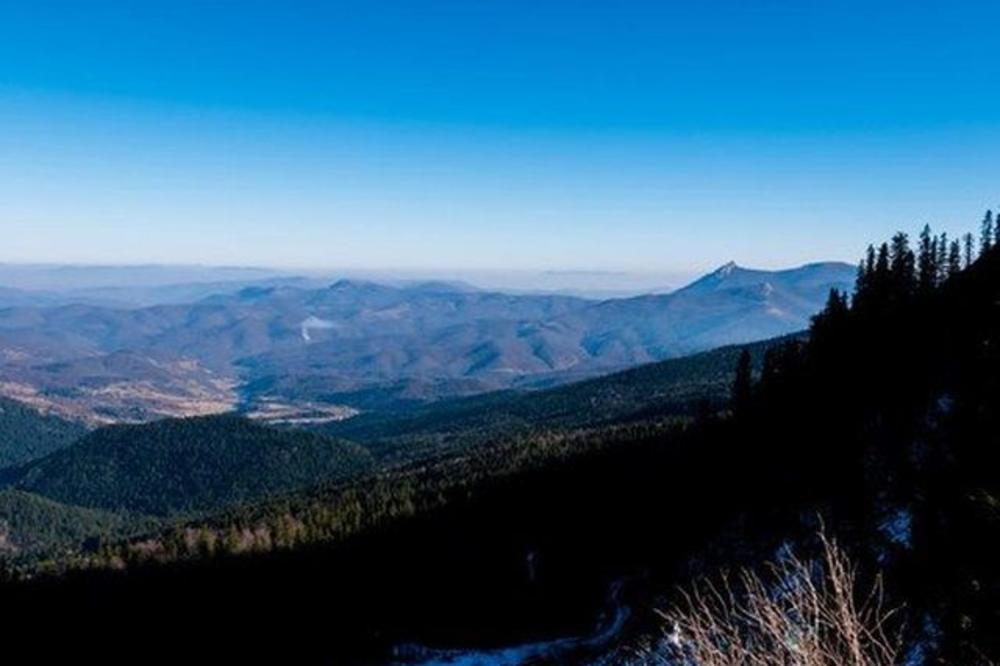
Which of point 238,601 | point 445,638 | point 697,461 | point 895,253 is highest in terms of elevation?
point 895,253

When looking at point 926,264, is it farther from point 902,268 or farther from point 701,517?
point 701,517

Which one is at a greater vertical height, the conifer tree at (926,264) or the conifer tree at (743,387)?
the conifer tree at (926,264)

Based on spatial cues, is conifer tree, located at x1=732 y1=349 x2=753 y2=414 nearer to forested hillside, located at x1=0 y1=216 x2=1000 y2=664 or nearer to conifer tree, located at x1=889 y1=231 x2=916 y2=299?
forested hillside, located at x1=0 y1=216 x2=1000 y2=664

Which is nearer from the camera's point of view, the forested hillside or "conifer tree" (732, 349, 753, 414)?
the forested hillside

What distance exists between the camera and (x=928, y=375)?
66938 millimetres

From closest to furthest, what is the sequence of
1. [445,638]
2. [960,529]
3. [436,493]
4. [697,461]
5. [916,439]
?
[960,529] < [916,439] < [445,638] < [697,461] < [436,493]

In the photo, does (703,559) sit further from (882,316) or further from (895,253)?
(895,253)

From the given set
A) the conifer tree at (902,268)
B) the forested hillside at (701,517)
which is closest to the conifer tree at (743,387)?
the forested hillside at (701,517)

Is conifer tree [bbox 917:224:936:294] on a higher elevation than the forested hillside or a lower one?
higher

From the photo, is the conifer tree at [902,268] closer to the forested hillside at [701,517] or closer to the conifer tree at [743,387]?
the forested hillside at [701,517]

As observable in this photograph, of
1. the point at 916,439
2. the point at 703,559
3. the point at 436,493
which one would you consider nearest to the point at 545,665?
the point at 703,559

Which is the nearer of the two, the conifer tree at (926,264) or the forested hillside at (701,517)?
the forested hillside at (701,517)

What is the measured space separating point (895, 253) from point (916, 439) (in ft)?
207

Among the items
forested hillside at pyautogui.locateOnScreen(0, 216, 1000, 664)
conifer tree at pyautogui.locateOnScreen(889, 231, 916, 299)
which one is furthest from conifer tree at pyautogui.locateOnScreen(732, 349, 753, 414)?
conifer tree at pyautogui.locateOnScreen(889, 231, 916, 299)
